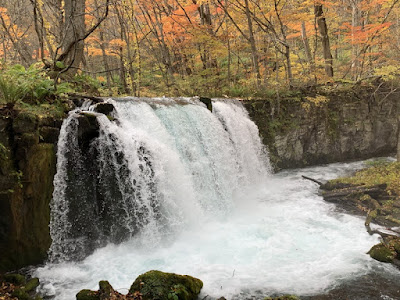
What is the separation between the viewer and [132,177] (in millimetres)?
6723

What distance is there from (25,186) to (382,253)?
22.6 ft

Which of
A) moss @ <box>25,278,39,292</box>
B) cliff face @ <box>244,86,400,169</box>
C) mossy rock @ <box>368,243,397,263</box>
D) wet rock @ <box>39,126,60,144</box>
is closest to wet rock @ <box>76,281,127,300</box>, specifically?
moss @ <box>25,278,39,292</box>

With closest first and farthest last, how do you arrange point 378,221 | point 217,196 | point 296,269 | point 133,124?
1. point 296,269
2. point 378,221
3. point 133,124
4. point 217,196

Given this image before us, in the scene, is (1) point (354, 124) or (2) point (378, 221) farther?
(1) point (354, 124)

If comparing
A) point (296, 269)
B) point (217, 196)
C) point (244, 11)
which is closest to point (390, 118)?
point (244, 11)

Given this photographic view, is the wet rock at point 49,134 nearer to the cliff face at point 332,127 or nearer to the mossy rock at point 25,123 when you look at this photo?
the mossy rock at point 25,123

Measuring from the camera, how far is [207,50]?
1441cm

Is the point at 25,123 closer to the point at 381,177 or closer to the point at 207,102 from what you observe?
the point at 207,102

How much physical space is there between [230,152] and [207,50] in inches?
265

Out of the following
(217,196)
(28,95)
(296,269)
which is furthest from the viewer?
(217,196)

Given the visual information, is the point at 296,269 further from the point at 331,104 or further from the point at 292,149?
the point at 331,104

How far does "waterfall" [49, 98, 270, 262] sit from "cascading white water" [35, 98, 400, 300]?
22 mm

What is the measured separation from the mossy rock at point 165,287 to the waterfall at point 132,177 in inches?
83.8

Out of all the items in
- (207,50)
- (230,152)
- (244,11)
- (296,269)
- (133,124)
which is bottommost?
(296,269)
